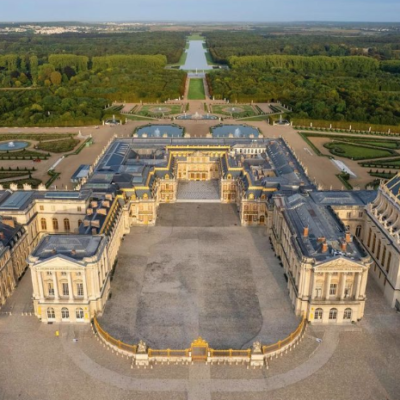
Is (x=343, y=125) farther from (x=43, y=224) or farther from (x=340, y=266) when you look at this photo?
(x=43, y=224)

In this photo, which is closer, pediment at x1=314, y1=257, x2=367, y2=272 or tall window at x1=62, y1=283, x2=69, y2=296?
pediment at x1=314, y1=257, x2=367, y2=272

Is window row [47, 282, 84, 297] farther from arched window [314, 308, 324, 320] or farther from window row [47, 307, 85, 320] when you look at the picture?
arched window [314, 308, 324, 320]

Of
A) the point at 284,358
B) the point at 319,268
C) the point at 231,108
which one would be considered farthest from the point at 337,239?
the point at 231,108

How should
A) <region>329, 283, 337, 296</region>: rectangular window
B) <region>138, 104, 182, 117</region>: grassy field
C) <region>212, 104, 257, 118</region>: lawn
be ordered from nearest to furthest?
<region>329, 283, 337, 296</region>: rectangular window
<region>212, 104, 257, 118</region>: lawn
<region>138, 104, 182, 117</region>: grassy field

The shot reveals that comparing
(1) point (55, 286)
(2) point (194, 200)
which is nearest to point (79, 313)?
(1) point (55, 286)

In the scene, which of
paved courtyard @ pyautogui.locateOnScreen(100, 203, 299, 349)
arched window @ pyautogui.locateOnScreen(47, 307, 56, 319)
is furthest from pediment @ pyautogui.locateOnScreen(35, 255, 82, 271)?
paved courtyard @ pyautogui.locateOnScreen(100, 203, 299, 349)

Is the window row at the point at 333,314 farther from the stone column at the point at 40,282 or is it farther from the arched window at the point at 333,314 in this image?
the stone column at the point at 40,282
